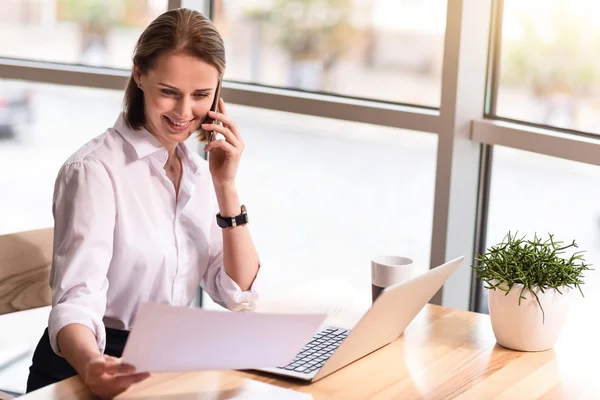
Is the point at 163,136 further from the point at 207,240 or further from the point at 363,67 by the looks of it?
the point at 363,67

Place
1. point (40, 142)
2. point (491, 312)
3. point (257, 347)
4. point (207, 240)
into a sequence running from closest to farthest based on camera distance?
point (257, 347), point (491, 312), point (207, 240), point (40, 142)

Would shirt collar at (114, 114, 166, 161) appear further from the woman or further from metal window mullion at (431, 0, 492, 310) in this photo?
metal window mullion at (431, 0, 492, 310)

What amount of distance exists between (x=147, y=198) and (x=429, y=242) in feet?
3.59

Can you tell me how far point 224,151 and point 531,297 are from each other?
724 millimetres

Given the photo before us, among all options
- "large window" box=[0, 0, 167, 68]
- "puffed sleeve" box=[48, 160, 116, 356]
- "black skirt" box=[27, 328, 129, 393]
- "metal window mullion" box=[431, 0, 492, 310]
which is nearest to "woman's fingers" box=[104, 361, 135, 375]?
"puffed sleeve" box=[48, 160, 116, 356]

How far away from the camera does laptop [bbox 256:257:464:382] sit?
4.63 ft

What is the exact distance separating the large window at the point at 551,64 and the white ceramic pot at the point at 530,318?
2.54 feet

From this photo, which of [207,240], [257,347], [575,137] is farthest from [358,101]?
[257,347]

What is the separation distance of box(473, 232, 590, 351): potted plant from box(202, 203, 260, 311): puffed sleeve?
1.77ft

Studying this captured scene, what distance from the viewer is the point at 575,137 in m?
2.18

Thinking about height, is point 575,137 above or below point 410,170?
above

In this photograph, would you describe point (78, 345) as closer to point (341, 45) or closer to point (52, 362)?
point (52, 362)

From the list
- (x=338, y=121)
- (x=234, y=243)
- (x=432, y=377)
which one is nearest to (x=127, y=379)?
(x=432, y=377)

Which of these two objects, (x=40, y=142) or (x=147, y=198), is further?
(x=40, y=142)
